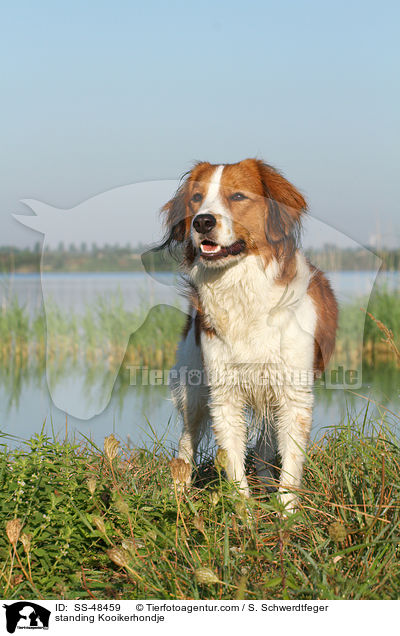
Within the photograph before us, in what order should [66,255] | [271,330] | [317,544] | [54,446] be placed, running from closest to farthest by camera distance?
1. [317,544]
2. [54,446]
3. [271,330]
4. [66,255]

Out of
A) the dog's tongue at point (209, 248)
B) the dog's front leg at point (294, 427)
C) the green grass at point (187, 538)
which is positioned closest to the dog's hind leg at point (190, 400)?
→ the dog's front leg at point (294, 427)

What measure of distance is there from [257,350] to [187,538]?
129cm

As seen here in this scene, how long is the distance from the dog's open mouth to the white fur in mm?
94

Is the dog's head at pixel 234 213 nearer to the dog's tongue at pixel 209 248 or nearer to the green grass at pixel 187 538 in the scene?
the dog's tongue at pixel 209 248

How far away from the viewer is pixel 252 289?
388 cm

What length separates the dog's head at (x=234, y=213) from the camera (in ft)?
11.8

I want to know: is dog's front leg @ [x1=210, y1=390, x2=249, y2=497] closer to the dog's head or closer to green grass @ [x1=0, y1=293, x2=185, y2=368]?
the dog's head

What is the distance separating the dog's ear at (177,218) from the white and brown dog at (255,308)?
45 millimetres

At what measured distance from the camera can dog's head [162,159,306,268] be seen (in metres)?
3.61

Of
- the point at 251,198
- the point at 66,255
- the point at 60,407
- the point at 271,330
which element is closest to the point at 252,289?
the point at 271,330

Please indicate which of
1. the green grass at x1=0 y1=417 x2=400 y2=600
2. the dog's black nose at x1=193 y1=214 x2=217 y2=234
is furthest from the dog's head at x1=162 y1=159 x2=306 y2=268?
the green grass at x1=0 y1=417 x2=400 y2=600
